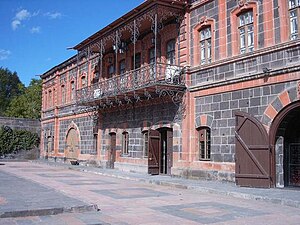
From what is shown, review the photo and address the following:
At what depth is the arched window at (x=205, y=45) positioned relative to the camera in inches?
650

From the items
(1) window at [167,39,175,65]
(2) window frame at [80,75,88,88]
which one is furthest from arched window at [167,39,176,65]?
(2) window frame at [80,75,88,88]

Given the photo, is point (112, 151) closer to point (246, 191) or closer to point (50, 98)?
point (246, 191)

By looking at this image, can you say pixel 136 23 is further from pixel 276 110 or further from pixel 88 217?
pixel 88 217

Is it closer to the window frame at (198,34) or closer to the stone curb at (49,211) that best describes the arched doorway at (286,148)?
the window frame at (198,34)

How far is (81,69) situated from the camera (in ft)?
94.5

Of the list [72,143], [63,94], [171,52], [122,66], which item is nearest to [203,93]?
[171,52]

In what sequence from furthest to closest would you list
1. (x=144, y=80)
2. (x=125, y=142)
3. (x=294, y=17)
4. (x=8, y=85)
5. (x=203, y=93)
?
1. (x=8, y=85)
2. (x=125, y=142)
3. (x=144, y=80)
4. (x=203, y=93)
5. (x=294, y=17)

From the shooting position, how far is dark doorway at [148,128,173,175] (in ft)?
61.1

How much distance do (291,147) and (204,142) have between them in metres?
3.91

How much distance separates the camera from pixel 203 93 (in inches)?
645

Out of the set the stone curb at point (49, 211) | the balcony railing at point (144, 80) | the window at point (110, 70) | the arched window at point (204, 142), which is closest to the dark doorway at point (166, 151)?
the arched window at point (204, 142)

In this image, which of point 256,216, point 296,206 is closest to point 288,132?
point 296,206

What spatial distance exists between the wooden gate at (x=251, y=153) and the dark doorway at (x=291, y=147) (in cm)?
68

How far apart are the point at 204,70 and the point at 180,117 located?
2.49 metres
